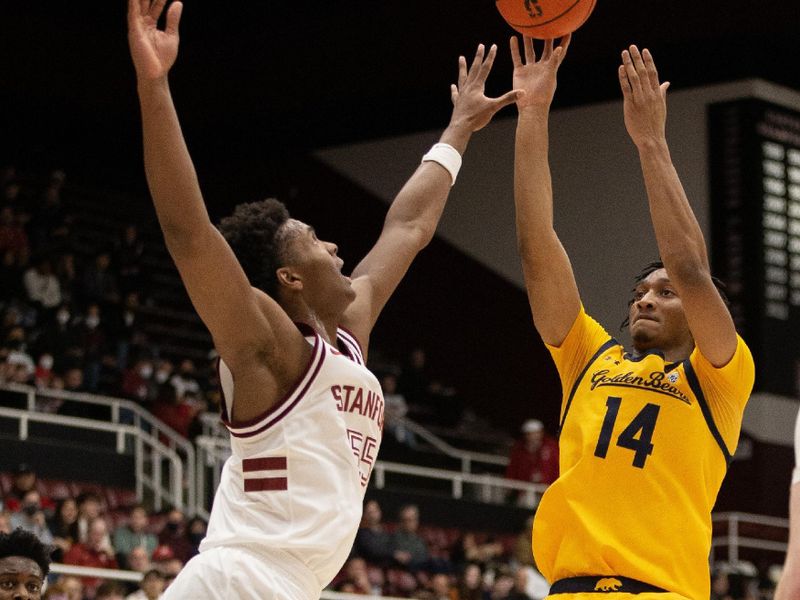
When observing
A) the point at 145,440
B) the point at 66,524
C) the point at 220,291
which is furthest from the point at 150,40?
the point at 145,440

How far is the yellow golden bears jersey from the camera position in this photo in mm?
4832

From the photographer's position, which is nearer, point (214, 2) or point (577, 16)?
point (577, 16)

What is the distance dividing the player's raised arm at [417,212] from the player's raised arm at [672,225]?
43 cm

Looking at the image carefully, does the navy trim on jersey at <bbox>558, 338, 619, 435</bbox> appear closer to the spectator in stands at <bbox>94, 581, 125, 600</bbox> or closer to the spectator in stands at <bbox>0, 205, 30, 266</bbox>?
the spectator in stands at <bbox>94, 581, 125, 600</bbox>

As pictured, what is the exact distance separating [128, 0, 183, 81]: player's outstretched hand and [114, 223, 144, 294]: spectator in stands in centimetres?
1407

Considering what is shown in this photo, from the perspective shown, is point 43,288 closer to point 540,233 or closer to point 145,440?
point 145,440

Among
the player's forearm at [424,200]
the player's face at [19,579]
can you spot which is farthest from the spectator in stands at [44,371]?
the player's forearm at [424,200]

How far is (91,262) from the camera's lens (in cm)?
1717

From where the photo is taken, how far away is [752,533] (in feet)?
56.6

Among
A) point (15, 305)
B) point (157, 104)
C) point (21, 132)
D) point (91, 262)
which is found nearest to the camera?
point (157, 104)

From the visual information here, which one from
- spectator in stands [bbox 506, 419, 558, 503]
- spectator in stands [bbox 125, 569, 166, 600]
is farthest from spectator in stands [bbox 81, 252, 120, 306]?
spectator in stands [bbox 125, 569, 166, 600]

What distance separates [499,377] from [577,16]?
14.4m

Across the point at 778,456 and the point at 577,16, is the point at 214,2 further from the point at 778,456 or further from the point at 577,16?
the point at 577,16

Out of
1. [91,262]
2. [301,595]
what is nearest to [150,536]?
[91,262]
